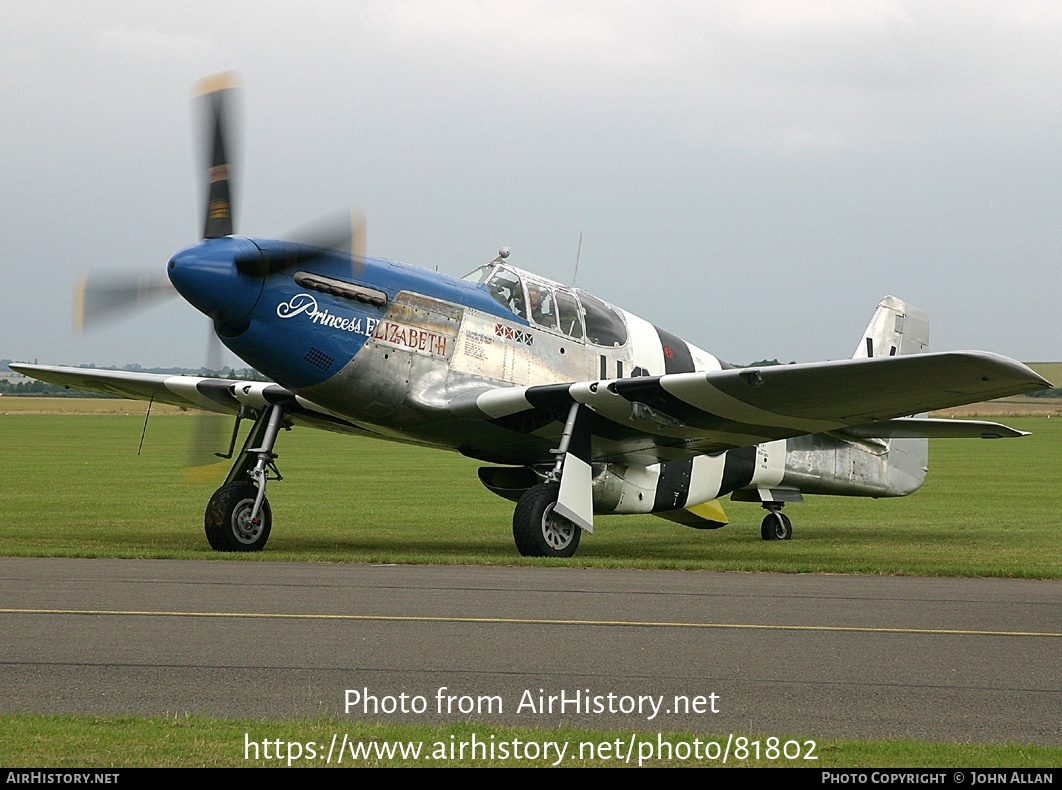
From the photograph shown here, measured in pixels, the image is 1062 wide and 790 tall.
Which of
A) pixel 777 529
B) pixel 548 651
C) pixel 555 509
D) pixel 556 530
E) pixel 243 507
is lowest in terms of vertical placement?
pixel 777 529

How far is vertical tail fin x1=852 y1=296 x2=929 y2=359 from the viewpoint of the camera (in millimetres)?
18828

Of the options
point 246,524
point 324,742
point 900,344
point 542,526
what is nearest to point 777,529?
point 900,344

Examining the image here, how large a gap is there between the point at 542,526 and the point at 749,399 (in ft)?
8.23

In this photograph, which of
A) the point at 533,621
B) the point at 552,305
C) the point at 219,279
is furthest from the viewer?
the point at 552,305

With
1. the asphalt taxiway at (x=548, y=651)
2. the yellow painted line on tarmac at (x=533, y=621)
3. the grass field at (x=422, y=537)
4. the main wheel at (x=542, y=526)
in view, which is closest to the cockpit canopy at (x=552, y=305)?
the main wheel at (x=542, y=526)

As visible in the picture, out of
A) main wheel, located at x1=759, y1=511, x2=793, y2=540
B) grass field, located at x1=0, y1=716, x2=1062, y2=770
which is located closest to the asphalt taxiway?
grass field, located at x1=0, y1=716, x2=1062, y2=770

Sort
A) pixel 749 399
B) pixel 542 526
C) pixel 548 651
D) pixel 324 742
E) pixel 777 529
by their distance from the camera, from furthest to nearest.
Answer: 1. pixel 777 529
2. pixel 749 399
3. pixel 542 526
4. pixel 548 651
5. pixel 324 742

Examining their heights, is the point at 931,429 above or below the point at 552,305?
below

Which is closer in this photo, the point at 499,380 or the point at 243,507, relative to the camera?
the point at 243,507

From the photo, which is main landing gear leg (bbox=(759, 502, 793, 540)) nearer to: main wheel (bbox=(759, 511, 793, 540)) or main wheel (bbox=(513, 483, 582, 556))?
main wheel (bbox=(759, 511, 793, 540))

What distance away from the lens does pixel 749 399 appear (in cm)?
1359

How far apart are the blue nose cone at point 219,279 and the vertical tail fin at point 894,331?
9537mm

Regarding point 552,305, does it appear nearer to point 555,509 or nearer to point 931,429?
point 555,509

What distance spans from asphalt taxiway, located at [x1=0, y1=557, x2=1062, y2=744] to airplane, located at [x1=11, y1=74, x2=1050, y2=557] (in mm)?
2580
